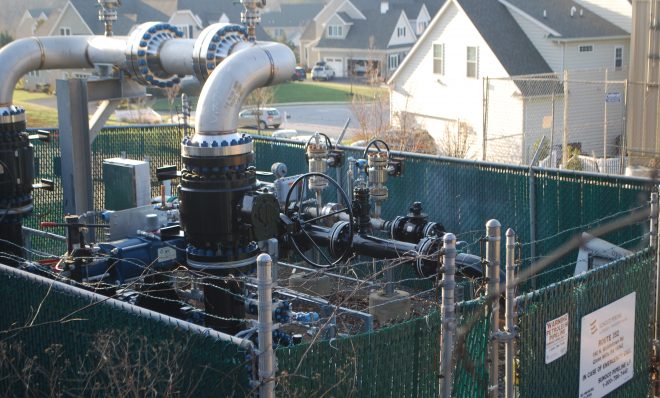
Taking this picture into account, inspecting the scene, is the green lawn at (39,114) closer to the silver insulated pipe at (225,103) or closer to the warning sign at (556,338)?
the silver insulated pipe at (225,103)

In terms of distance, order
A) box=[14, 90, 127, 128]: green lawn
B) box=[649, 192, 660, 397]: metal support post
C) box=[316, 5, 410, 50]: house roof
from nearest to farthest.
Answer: box=[649, 192, 660, 397]: metal support post
box=[14, 90, 127, 128]: green lawn
box=[316, 5, 410, 50]: house roof

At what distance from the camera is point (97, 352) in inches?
239

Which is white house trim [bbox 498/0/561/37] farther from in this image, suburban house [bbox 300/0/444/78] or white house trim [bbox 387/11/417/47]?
white house trim [bbox 387/11/417/47]

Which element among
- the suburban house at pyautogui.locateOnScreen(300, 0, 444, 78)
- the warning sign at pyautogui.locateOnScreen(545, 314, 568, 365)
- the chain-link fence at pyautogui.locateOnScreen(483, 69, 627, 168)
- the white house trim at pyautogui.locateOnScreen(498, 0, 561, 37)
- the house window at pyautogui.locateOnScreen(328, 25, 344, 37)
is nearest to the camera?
the warning sign at pyautogui.locateOnScreen(545, 314, 568, 365)

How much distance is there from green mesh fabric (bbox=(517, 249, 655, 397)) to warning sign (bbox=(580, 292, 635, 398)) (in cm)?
7

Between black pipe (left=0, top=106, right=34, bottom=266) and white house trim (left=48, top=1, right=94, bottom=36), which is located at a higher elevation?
white house trim (left=48, top=1, right=94, bottom=36)

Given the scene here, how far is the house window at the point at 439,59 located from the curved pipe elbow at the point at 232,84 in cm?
2138

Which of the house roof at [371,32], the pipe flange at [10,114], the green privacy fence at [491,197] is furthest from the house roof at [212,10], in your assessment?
the pipe flange at [10,114]

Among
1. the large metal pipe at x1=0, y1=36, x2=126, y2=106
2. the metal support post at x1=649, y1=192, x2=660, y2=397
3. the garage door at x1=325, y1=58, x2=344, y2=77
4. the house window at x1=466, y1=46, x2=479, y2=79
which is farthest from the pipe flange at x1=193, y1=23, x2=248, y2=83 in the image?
the garage door at x1=325, y1=58, x2=344, y2=77

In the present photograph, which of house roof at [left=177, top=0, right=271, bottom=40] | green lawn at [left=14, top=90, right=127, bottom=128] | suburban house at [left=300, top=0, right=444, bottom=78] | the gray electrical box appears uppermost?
house roof at [left=177, top=0, right=271, bottom=40]

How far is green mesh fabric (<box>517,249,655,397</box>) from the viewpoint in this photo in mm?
6309

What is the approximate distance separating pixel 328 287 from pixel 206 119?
480 centimetres

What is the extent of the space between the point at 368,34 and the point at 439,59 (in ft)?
105

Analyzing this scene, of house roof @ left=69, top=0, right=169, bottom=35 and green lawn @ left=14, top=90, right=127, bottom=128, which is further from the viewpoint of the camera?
house roof @ left=69, top=0, right=169, bottom=35
